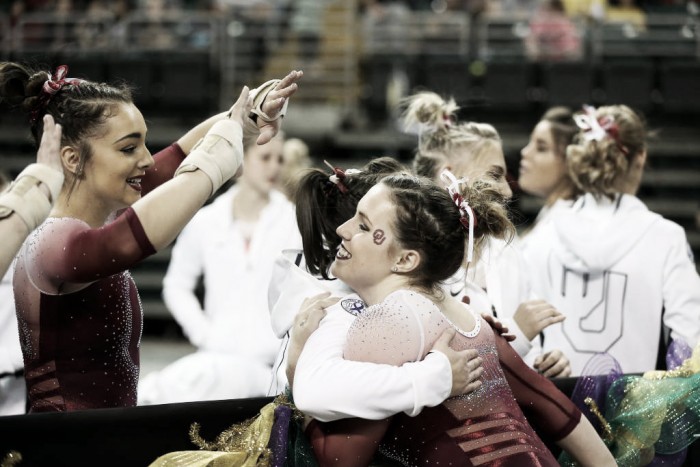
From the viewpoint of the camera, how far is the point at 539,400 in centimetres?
223

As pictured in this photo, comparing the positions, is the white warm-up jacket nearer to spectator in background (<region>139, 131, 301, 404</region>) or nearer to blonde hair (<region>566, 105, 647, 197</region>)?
blonde hair (<region>566, 105, 647, 197</region>)

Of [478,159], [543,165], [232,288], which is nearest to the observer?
[478,159]

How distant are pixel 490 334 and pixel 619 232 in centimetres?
139

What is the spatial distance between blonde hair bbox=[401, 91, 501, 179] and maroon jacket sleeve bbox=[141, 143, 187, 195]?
→ 80 cm

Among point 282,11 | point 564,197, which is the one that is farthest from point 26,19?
point 564,197

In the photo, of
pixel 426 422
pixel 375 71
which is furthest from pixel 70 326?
pixel 375 71

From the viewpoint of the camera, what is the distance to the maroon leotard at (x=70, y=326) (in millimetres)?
2119

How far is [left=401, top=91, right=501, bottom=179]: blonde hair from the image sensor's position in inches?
124

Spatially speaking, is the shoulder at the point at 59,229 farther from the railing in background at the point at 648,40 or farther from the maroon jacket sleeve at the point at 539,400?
the railing in background at the point at 648,40

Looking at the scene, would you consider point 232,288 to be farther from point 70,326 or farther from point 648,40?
point 648,40

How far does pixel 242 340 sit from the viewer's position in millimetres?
4492

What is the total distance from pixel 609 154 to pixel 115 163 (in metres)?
1.88

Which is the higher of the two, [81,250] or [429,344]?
[81,250]

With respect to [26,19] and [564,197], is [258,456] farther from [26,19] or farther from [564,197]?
[26,19]
